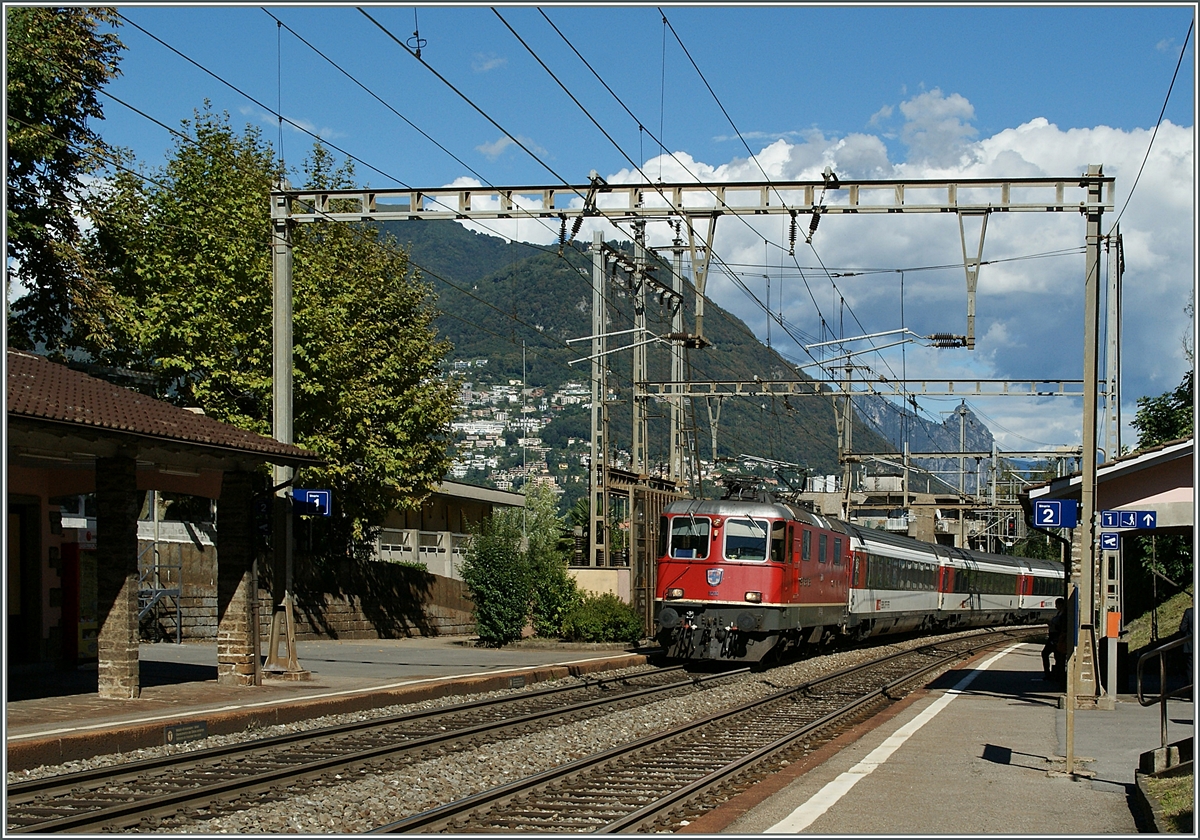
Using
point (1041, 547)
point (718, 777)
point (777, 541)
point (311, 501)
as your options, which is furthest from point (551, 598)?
point (1041, 547)

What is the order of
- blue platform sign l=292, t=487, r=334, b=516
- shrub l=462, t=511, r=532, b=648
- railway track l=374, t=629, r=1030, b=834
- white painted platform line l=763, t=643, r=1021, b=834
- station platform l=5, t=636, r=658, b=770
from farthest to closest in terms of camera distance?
1. shrub l=462, t=511, r=532, b=648
2. blue platform sign l=292, t=487, r=334, b=516
3. station platform l=5, t=636, r=658, b=770
4. railway track l=374, t=629, r=1030, b=834
5. white painted platform line l=763, t=643, r=1021, b=834

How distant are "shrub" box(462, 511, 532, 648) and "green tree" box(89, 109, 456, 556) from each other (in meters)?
3.31

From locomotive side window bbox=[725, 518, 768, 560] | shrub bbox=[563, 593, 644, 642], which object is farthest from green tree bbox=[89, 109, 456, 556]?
locomotive side window bbox=[725, 518, 768, 560]

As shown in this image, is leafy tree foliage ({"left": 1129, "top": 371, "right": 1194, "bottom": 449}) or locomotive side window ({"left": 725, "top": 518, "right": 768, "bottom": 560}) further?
leafy tree foliage ({"left": 1129, "top": 371, "right": 1194, "bottom": 449})

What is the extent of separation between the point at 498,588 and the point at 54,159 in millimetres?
12668

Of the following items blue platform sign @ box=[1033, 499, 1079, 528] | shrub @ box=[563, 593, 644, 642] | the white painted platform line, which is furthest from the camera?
shrub @ box=[563, 593, 644, 642]

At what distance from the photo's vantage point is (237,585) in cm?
1784

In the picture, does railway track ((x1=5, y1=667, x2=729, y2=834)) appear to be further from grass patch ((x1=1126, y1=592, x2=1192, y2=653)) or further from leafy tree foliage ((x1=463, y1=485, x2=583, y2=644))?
grass patch ((x1=1126, y1=592, x2=1192, y2=653))

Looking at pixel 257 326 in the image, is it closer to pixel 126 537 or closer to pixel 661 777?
pixel 126 537

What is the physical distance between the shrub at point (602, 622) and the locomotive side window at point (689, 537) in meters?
4.47

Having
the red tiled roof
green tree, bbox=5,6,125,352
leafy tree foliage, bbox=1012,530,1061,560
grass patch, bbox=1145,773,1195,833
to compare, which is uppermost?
green tree, bbox=5,6,125,352

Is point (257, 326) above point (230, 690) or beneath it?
above

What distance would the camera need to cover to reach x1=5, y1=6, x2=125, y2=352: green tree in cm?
2381

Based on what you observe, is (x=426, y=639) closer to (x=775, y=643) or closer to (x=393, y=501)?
(x=393, y=501)
